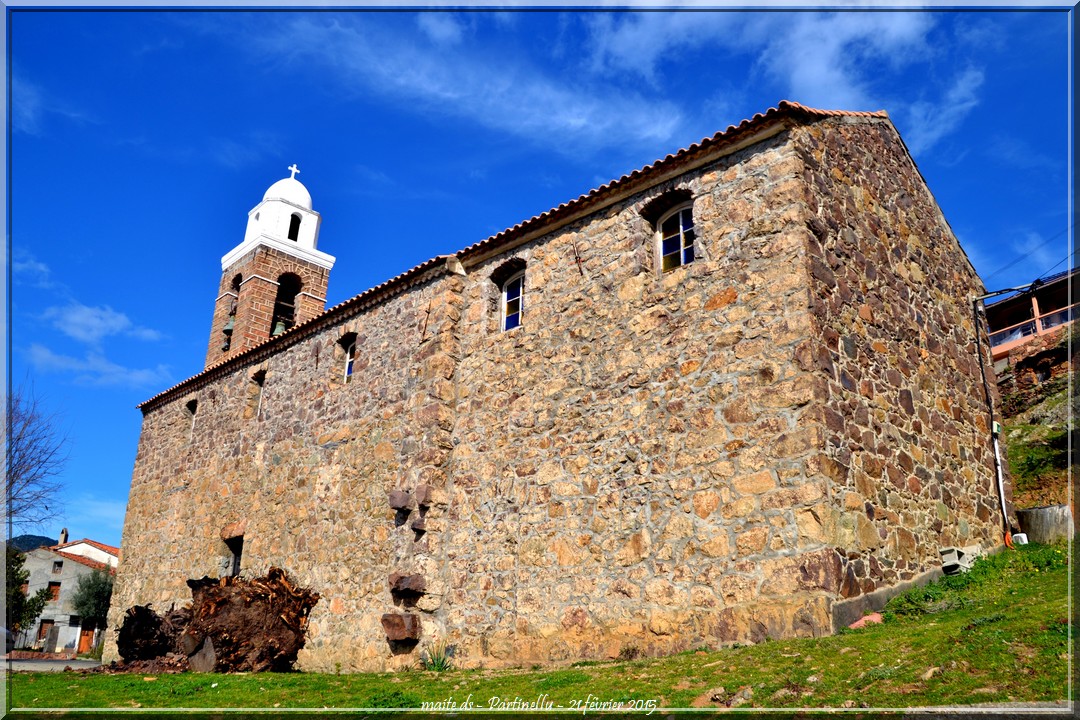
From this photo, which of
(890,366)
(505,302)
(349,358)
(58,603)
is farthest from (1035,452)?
(58,603)

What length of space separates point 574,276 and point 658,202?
1.81 metres

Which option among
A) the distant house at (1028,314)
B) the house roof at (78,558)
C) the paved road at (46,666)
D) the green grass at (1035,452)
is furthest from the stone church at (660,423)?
the house roof at (78,558)

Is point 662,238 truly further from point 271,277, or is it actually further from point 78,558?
point 78,558

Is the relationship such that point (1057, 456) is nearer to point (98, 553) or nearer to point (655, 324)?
point (655, 324)

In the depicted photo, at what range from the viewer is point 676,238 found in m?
11.8

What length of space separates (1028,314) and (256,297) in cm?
2740

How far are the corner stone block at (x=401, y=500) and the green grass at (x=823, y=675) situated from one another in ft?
8.80

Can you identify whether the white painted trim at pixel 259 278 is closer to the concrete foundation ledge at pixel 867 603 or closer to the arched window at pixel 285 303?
the arched window at pixel 285 303

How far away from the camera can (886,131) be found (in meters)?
13.6

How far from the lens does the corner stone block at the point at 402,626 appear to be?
12559 mm

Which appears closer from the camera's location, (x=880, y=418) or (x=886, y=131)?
(x=880, y=418)

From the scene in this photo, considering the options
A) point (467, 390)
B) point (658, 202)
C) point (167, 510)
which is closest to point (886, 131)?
point (658, 202)

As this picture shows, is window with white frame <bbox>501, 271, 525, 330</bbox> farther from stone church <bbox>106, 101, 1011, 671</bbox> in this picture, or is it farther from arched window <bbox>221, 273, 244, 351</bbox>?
arched window <bbox>221, 273, 244, 351</bbox>

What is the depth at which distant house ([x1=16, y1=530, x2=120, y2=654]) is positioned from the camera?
48125mm
